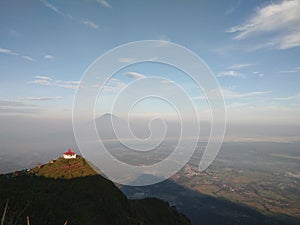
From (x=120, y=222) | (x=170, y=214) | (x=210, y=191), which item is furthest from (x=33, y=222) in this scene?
(x=210, y=191)

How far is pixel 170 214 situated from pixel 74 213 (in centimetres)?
2046

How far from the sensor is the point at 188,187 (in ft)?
445

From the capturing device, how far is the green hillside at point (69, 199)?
21.0 m

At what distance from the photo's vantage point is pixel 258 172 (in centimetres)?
18100

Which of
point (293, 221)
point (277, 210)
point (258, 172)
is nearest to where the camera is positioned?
point (293, 221)

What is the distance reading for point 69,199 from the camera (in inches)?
1001

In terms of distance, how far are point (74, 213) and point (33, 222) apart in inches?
164

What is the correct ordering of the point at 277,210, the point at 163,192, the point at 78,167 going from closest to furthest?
the point at 78,167, the point at 277,210, the point at 163,192

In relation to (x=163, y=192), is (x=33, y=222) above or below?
above

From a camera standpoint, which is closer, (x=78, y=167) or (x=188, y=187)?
(x=78, y=167)

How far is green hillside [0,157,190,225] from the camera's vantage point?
2098 centimetres

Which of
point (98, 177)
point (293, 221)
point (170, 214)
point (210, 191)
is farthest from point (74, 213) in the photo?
point (210, 191)

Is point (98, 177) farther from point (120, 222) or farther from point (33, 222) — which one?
point (33, 222)

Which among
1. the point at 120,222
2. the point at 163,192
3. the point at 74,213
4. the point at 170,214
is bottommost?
the point at 163,192
